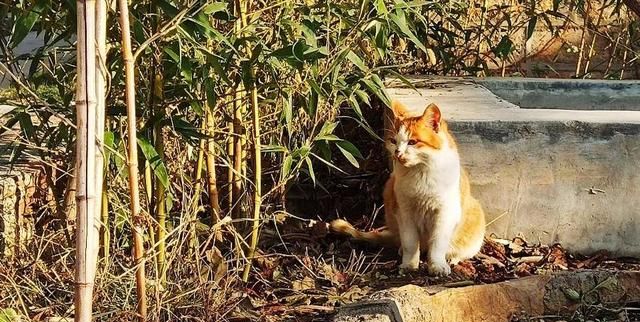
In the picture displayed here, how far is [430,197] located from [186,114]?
1.01 meters

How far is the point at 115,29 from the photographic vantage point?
2.98 m

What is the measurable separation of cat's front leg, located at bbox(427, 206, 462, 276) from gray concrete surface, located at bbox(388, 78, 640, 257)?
34 centimetres

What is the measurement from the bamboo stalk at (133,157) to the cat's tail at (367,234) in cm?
149

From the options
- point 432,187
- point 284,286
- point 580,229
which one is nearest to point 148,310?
point 284,286

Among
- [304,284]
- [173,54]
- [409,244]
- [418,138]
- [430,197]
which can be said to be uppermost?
[173,54]

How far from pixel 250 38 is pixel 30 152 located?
45.1 inches

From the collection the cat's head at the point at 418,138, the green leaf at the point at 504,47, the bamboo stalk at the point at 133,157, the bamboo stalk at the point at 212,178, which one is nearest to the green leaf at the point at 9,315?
the bamboo stalk at the point at 133,157

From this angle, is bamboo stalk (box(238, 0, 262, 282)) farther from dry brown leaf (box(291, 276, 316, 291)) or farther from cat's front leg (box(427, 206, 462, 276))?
cat's front leg (box(427, 206, 462, 276))

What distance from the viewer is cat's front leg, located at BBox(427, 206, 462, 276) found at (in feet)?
12.9

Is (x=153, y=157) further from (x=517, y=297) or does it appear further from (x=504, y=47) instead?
(x=504, y=47)

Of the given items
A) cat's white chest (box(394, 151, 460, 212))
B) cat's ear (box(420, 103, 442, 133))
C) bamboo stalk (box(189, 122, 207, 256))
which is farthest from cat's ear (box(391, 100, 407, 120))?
bamboo stalk (box(189, 122, 207, 256))

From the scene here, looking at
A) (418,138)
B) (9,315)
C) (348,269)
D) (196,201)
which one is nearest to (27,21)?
(9,315)

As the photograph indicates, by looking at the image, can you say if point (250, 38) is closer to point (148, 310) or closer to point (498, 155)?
point (148, 310)

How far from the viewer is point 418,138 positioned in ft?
12.4
